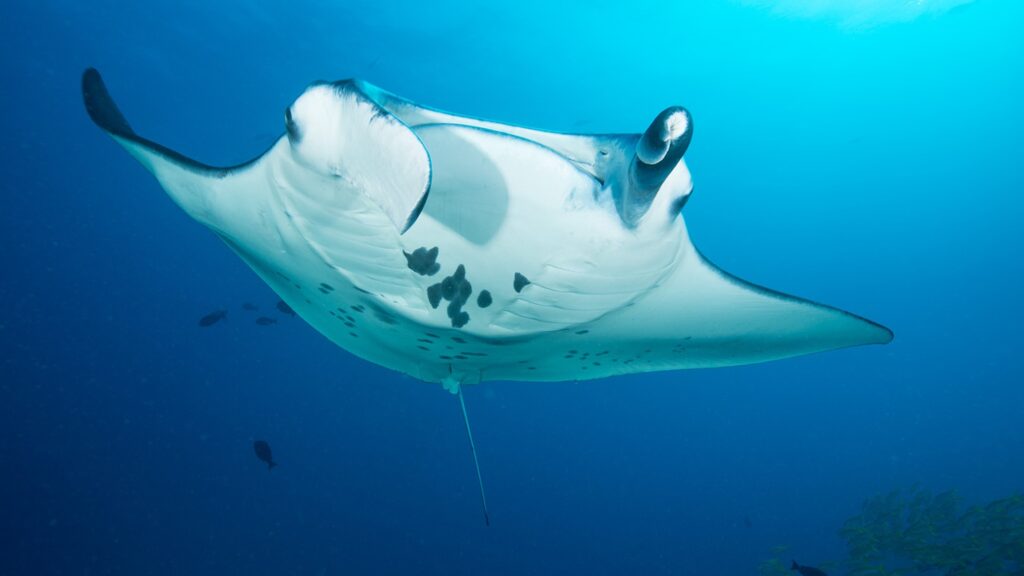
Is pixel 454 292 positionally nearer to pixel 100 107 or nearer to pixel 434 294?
pixel 434 294

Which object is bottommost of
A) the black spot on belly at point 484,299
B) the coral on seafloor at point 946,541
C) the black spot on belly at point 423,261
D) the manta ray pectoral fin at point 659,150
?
the black spot on belly at point 423,261

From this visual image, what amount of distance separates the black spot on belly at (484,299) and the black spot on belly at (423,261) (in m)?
0.23

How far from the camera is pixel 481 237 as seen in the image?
1.76 m

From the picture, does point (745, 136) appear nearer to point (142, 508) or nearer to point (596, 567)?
point (596, 567)

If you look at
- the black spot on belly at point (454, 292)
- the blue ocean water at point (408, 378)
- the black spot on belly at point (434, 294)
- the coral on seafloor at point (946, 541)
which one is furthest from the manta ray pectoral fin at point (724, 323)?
the blue ocean water at point (408, 378)

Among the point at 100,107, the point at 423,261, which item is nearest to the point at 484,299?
the point at 423,261

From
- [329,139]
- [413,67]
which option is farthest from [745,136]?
[329,139]

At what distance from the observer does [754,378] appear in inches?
1502

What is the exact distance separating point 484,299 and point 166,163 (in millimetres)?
1520

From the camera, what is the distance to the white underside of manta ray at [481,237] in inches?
54.7

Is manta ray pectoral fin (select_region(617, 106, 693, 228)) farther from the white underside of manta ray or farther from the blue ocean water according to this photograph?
the blue ocean water

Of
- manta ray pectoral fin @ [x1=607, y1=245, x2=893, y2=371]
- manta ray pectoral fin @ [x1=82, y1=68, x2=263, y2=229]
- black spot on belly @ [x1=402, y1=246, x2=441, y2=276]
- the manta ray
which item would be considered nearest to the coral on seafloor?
manta ray pectoral fin @ [x1=607, y1=245, x2=893, y2=371]

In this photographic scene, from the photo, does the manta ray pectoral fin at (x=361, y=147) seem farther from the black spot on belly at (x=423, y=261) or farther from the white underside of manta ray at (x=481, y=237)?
the black spot on belly at (x=423, y=261)

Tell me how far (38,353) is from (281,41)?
1408 cm
